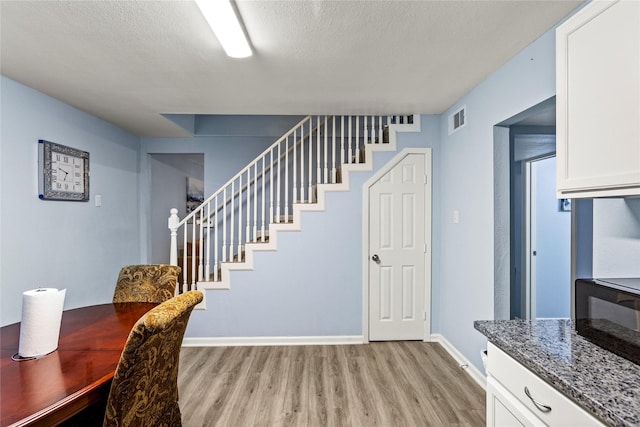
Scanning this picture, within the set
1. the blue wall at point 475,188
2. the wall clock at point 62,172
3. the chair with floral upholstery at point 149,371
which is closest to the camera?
the chair with floral upholstery at point 149,371

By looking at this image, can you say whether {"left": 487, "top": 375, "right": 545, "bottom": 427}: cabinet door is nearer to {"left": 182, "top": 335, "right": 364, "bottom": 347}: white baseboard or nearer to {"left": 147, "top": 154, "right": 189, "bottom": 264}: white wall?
{"left": 182, "top": 335, "right": 364, "bottom": 347}: white baseboard

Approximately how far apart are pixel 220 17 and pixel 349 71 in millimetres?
1048

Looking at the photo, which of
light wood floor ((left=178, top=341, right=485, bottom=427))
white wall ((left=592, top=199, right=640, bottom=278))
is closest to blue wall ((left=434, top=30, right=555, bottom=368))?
light wood floor ((left=178, top=341, right=485, bottom=427))

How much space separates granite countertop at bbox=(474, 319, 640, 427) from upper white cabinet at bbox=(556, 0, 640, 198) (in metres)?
0.59

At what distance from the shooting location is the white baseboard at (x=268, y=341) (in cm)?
353

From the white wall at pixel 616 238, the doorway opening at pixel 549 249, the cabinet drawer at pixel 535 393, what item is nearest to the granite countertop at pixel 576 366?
the cabinet drawer at pixel 535 393

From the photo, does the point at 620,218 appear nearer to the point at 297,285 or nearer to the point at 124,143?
the point at 297,285

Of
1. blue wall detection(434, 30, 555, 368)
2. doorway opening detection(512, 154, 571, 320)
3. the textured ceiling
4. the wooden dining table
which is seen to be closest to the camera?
the wooden dining table

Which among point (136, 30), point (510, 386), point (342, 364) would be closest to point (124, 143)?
point (136, 30)

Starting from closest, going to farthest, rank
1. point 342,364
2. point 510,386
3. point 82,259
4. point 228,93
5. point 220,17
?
point 510,386
point 220,17
point 228,93
point 342,364
point 82,259

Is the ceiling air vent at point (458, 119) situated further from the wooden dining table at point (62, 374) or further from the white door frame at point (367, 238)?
the wooden dining table at point (62, 374)

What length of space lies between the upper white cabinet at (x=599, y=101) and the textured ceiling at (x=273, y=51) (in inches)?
20.7

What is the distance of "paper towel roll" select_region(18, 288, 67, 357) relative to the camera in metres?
1.33

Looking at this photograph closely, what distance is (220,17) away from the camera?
165 centimetres
